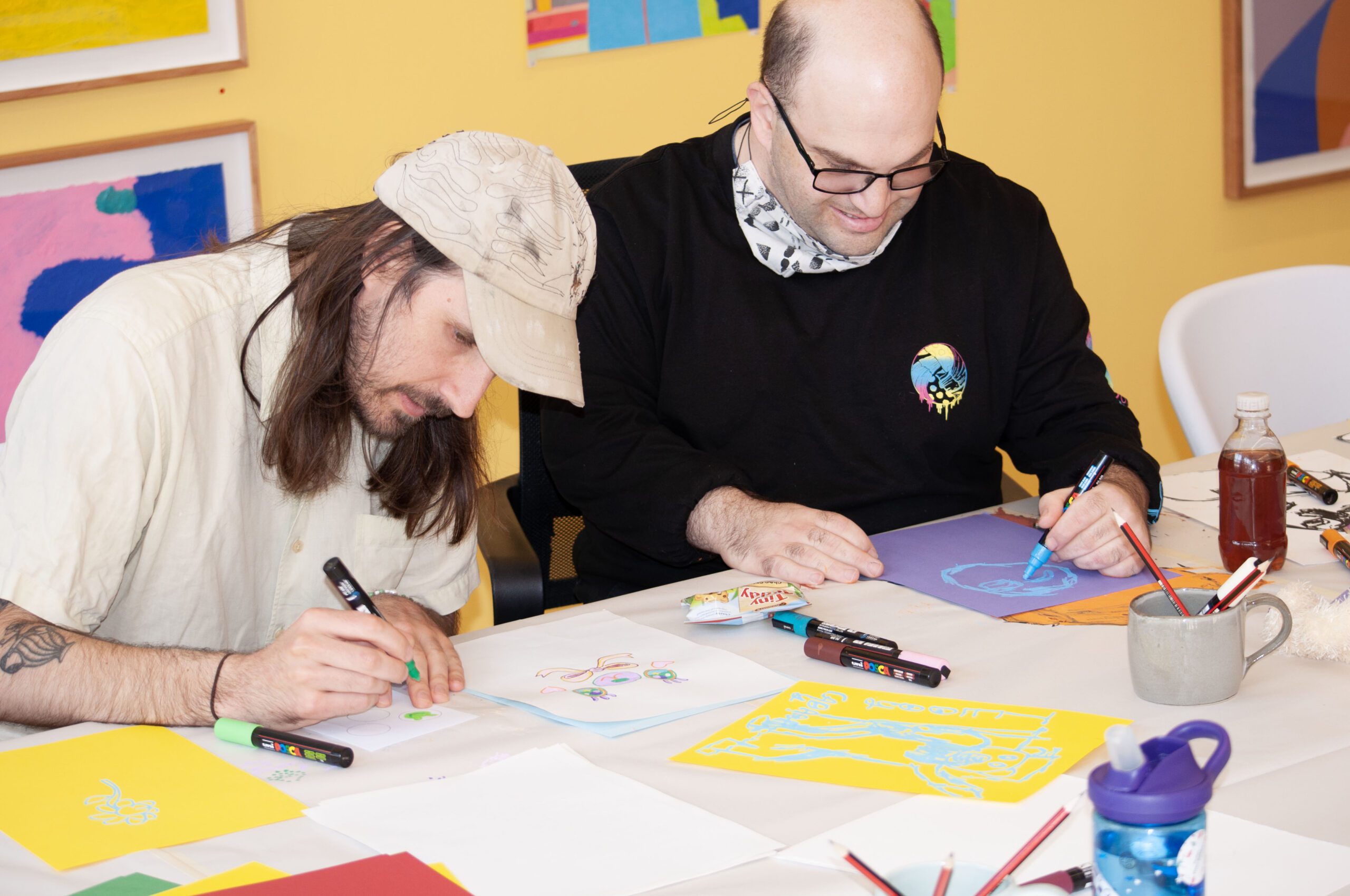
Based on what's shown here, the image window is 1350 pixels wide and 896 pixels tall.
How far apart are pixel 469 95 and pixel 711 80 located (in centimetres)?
56

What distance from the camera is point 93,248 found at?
2.26 meters

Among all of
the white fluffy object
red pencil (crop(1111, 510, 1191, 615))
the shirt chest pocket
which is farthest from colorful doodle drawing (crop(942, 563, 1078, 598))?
the shirt chest pocket

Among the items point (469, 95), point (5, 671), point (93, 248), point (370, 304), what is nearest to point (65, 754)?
point (5, 671)

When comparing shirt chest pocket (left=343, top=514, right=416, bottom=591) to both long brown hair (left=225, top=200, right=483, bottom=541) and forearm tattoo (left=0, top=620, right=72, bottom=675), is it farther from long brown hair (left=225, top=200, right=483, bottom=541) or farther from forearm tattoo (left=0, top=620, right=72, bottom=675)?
forearm tattoo (left=0, top=620, right=72, bottom=675)

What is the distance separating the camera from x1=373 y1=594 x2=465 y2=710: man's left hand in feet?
4.12

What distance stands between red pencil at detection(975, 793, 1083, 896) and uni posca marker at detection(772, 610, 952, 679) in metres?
0.42

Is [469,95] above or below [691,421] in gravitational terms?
above

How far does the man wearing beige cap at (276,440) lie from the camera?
1219 mm

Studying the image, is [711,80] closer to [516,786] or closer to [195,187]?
[195,187]

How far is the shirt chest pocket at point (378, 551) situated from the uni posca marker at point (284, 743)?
489mm

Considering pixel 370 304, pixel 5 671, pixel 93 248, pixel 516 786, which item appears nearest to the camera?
pixel 516 786

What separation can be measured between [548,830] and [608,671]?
1.05 feet

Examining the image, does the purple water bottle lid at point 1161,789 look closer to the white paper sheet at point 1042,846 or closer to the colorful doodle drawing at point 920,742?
the white paper sheet at point 1042,846

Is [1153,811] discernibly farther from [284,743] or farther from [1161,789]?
[284,743]
